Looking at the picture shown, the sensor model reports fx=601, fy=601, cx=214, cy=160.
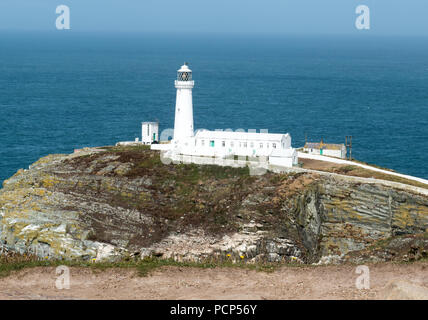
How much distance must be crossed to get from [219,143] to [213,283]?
108ft

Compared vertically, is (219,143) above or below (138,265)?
above

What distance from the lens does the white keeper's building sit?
56869 millimetres

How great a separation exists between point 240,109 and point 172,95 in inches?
1037

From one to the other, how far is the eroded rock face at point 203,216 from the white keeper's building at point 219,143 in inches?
167

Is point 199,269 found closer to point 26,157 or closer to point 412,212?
point 412,212

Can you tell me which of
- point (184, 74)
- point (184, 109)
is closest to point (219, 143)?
point (184, 109)

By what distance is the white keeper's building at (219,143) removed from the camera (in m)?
56.9

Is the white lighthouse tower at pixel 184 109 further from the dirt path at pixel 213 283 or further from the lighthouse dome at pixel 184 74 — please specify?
the dirt path at pixel 213 283

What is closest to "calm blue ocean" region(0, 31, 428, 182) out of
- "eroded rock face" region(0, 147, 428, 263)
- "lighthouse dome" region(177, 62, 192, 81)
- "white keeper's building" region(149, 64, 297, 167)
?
"white keeper's building" region(149, 64, 297, 167)

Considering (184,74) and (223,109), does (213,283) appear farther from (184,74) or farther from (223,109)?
(223,109)

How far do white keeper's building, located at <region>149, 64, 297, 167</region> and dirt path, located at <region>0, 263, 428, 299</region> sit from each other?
27.2 meters

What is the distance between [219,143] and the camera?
197 feet

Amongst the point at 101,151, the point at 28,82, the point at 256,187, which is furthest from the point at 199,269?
the point at 28,82

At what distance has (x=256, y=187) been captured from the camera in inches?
2029
